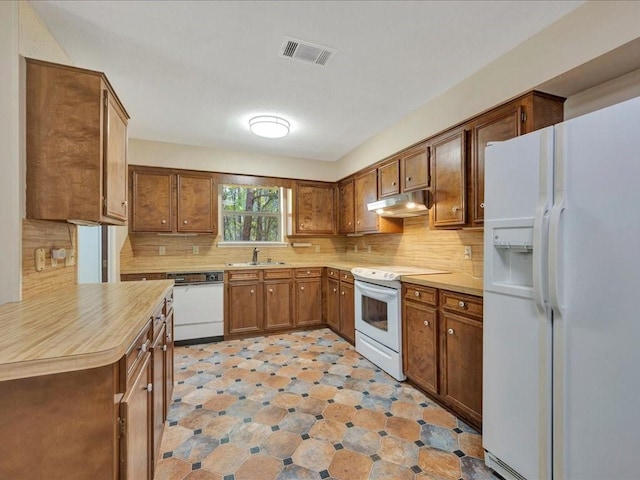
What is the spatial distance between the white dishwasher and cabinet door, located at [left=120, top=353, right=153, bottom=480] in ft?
7.39

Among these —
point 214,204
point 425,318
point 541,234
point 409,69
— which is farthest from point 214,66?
point 425,318

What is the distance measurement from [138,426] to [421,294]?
200 centimetres

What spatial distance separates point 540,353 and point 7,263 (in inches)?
102

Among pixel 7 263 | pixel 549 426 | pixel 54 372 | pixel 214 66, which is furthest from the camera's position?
pixel 214 66

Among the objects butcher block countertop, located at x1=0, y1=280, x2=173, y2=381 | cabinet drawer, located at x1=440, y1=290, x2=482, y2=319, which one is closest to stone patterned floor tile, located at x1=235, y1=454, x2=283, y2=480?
butcher block countertop, located at x1=0, y1=280, x2=173, y2=381

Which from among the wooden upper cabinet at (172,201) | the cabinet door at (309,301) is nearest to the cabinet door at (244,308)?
the cabinet door at (309,301)

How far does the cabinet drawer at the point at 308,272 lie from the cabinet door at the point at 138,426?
2.70 m

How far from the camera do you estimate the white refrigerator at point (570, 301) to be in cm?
109

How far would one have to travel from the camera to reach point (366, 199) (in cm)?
383

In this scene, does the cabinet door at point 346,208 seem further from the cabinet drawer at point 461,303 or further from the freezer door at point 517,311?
the freezer door at point 517,311

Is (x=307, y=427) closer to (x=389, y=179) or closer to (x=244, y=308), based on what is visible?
(x=244, y=308)

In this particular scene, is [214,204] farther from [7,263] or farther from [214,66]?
[7,263]

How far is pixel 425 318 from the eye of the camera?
2.34 meters

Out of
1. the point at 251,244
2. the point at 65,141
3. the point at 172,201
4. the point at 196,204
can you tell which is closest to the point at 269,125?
the point at 196,204
